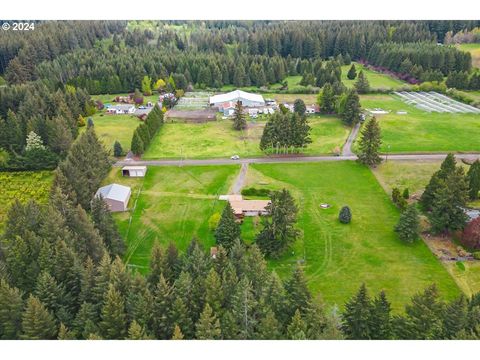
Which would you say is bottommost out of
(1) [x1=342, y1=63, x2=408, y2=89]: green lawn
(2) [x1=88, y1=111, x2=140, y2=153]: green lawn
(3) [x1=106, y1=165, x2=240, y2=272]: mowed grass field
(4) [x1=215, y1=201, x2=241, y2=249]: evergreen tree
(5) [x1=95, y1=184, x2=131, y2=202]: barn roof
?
(1) [x1=342, y1=63, x2=408, y2=89]: green lawn

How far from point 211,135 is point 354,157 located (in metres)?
27.4

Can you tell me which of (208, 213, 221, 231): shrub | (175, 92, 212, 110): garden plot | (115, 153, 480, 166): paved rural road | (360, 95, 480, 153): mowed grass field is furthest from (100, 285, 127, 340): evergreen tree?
(175, 92, 212, 110): garden plot

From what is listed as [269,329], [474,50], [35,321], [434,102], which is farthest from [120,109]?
[474,50]

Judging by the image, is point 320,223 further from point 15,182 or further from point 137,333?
point 15,182

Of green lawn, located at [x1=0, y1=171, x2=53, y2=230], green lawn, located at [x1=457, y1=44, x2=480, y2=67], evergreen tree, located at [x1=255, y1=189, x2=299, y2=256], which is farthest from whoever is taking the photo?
green lawn, located at [x1=457, y1=44, x2=480, y2=67]

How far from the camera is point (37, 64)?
119875 millimetres

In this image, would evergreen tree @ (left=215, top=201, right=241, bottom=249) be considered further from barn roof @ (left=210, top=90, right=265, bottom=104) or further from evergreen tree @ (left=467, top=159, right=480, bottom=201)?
barn roof @ (left=210, top=90, right=265, bottom=104)

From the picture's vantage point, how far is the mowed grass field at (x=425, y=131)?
7069 cm

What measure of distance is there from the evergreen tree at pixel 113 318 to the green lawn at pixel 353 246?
16684 mm

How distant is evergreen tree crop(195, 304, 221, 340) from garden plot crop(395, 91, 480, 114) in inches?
3223

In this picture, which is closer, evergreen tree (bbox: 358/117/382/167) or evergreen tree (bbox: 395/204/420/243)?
evergreen tree (bbox: 395/204/420/243)

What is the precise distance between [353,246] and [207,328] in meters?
22.1

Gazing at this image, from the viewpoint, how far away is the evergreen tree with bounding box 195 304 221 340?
27859 millimetres

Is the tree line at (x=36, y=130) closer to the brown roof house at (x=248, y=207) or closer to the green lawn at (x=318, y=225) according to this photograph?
the green lawn at (x=318, y=225)
